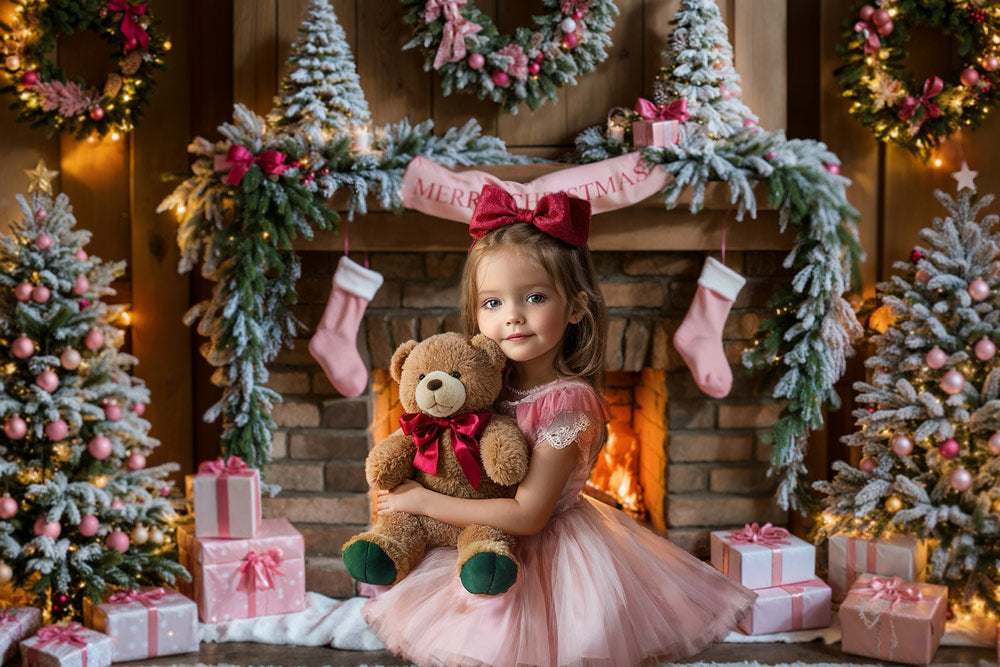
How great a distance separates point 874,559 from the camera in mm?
3246

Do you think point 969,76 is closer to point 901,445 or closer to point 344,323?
point 901,445

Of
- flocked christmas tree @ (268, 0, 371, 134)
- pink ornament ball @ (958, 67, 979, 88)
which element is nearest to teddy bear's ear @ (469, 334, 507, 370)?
flocked christmas tree @ (268, 0, 371, 134)

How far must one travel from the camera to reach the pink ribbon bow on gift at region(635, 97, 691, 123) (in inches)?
129

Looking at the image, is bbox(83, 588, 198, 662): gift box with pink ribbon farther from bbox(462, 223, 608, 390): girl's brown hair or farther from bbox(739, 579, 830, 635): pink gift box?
bbox(739, 579, 830, 635): pink gift box

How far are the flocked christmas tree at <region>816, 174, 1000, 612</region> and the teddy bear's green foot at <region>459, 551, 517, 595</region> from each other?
191 centimetres

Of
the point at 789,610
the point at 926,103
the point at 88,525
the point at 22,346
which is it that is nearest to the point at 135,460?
the point at 88,525

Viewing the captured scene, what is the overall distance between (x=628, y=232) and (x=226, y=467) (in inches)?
59.5

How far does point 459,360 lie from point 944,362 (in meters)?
1.99

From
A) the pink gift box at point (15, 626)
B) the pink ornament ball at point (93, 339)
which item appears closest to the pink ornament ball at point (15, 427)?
the pink ornament ball at point (93, 339)

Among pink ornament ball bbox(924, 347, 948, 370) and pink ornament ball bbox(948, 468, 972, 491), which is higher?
pink ornament ball bbox(924, 347, 948, 370)

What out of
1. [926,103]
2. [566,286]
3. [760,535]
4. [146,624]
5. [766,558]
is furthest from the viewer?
[926,103]

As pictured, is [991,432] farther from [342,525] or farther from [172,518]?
[172,518]

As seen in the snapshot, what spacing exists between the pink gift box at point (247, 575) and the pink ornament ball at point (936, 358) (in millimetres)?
2069

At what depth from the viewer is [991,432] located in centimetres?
321
